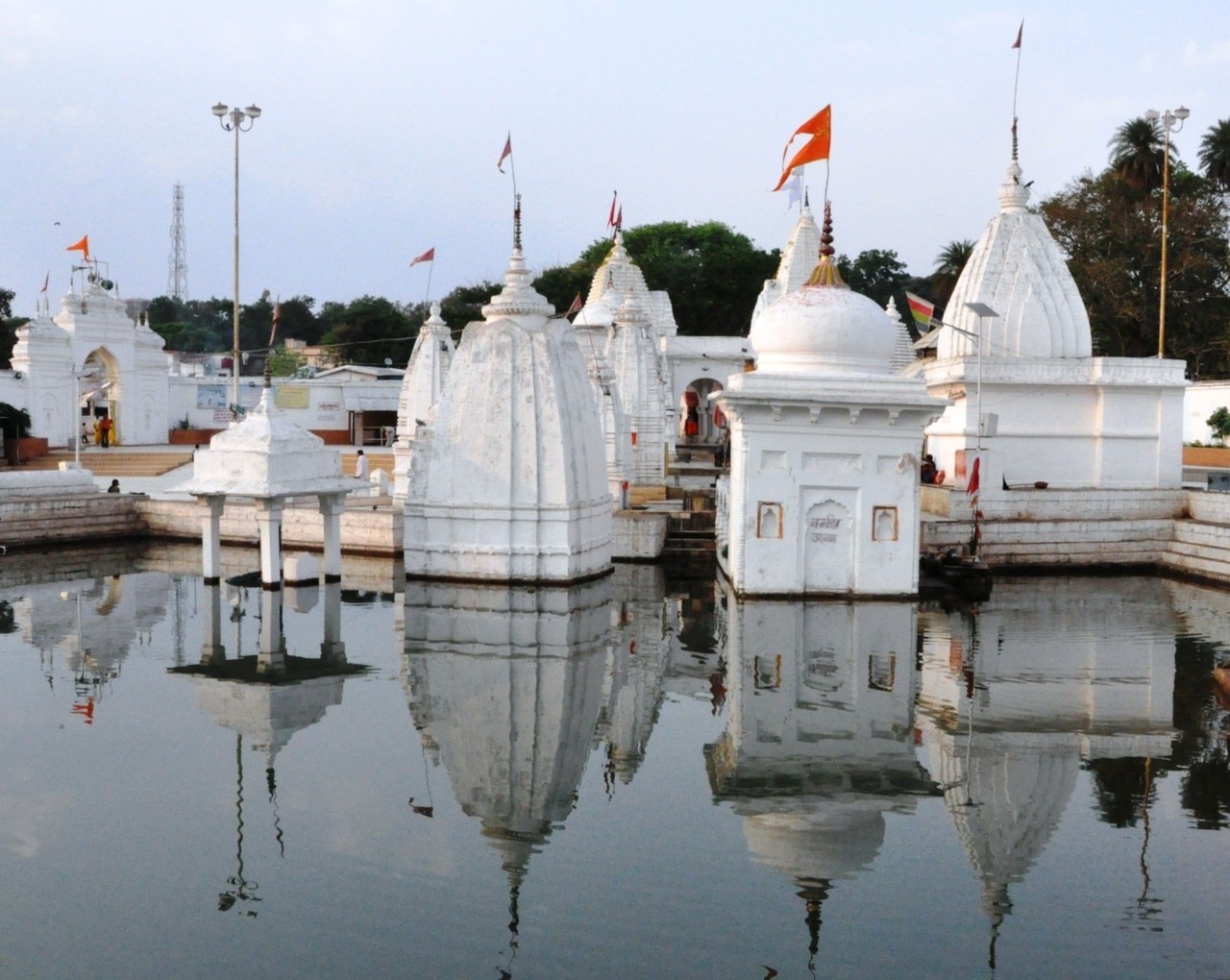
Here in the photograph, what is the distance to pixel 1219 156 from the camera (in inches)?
1769

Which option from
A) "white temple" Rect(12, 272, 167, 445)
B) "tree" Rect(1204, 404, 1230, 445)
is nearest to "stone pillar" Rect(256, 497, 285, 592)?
"white temple" Rect(12, 272, 167, 445)

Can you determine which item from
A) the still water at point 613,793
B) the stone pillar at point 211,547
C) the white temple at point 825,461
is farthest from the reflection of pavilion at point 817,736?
the stone pillar at point 211,547

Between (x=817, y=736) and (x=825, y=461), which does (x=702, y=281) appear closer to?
(x=825, y=461)

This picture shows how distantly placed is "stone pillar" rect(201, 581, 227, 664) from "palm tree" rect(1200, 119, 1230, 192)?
39416 mm

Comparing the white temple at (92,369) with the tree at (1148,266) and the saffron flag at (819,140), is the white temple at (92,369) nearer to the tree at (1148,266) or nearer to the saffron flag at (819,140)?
the saffron flag at (819,140)

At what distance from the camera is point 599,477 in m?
19.9

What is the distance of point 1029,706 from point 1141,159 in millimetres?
38815

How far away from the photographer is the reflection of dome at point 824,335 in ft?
56.4

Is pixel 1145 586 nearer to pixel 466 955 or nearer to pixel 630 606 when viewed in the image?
pixel 630 606

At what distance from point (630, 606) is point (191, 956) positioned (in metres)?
11.2

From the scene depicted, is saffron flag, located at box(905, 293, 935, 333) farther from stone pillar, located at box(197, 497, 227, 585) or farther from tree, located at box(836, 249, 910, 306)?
tree, located at box(836, 249, 910, 306)

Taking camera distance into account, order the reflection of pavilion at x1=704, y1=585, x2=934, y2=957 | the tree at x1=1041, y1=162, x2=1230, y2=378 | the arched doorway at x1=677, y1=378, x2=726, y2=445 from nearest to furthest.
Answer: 1. the reflection of pavilion at x1=704, y1=585, x2=934, y2=957
2. the tree at x1=1041, y1=162, x2=1230, y2=378
3. the arched doorway at x1=677, y1=378, x2=726, y2=445

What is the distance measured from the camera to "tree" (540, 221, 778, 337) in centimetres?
5928

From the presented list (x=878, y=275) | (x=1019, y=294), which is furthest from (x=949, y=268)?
(x=1019, y=294)
